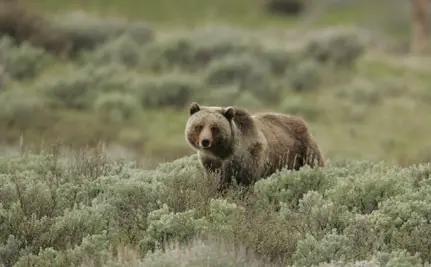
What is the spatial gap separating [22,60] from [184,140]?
5.60 metres

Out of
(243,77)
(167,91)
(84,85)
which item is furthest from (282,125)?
(243,77)

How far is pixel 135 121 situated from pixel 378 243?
13603 mm

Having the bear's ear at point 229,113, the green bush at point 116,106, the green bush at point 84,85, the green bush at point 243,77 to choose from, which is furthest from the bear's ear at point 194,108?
the green bush at point 243,77

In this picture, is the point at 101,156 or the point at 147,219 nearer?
the point at 147,219

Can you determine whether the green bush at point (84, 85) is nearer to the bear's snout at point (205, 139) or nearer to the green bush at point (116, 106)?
the green bush at point (116, 106)

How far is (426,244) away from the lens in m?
7.45

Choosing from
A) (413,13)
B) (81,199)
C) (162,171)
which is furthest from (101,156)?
(413,13)

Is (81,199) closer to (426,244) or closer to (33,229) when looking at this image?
(33,229)

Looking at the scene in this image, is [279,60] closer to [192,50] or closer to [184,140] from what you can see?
[192,50]

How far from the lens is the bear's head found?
9.74 m

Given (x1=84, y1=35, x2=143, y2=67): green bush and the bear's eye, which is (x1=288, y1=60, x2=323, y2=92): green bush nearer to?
(x1=84, y1=35, x2=143, y2=67): green bush

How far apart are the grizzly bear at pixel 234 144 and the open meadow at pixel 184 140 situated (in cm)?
30

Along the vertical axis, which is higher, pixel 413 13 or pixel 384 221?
pixel 413 13

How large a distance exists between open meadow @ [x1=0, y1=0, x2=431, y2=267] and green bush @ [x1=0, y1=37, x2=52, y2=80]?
0.14 ft
